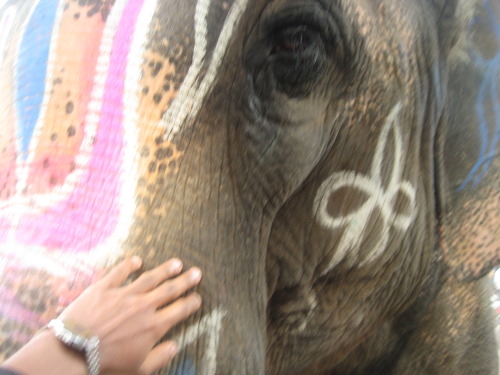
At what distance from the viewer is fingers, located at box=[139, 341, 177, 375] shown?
2.62ft

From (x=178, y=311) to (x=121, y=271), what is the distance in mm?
98

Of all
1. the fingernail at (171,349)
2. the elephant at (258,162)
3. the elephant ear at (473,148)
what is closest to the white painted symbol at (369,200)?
the elephant at (258,162)

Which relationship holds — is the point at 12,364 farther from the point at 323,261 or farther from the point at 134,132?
the point at 323,261

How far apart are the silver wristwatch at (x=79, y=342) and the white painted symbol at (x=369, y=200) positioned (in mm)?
532

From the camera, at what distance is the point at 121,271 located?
802 mm

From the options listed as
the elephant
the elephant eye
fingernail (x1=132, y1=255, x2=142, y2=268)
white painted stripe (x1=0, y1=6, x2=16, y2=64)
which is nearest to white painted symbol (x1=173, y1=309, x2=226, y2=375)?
the elephant

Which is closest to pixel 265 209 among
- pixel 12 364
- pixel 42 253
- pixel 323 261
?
pixel 323 261

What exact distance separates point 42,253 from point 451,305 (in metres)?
0.94

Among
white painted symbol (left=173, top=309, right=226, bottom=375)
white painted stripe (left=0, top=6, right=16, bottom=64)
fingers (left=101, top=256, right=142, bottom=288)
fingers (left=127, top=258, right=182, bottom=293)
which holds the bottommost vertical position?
white painted symbol (left=173, top=309, right=226, bottom=375)

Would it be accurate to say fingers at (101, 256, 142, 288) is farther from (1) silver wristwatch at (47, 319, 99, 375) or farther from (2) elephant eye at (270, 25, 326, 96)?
(2) elephant eye at (270, 25, 326, 96)

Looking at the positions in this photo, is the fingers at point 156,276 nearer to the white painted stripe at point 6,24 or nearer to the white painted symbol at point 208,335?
the white painted symbol at point 208,335

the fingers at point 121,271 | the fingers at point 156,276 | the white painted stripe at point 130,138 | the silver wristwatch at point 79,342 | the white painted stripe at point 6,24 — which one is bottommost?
the silver wristwatch at point 79,342

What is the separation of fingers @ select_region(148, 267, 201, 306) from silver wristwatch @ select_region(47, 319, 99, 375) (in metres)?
0.11

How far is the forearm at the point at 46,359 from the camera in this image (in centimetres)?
68
